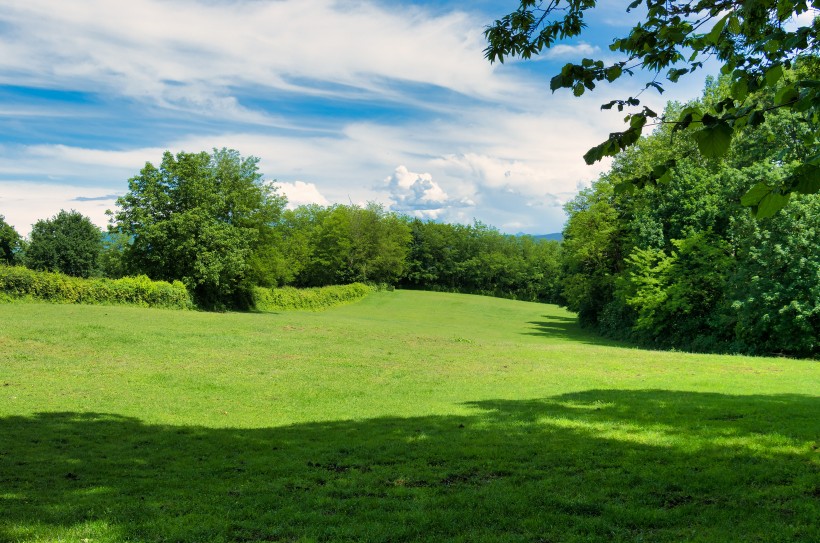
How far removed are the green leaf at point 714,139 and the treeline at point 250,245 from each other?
50.7 metres

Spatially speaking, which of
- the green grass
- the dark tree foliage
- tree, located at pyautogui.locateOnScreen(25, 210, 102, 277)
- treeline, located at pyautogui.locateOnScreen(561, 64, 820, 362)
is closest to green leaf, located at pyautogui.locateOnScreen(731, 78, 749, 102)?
the green grass

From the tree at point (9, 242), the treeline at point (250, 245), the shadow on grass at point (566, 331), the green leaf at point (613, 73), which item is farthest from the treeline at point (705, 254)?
the tree at point (9, 242)

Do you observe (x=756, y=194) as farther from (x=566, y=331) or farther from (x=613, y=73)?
(x=566, y=331)

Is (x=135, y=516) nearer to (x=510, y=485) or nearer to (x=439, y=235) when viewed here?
(x=510, y=485)

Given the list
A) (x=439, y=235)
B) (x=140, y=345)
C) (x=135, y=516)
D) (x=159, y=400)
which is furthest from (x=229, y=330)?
(x=439, y=235)

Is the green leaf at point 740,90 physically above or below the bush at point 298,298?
above

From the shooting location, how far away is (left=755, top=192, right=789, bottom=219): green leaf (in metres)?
3.50

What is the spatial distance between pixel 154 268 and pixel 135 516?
51778 millimetres

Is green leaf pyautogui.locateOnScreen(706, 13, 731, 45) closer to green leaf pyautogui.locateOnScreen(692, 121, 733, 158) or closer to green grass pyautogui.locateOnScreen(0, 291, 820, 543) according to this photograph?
green leaf pyautogui.locateOnScreen(692, 121, 733, 158)

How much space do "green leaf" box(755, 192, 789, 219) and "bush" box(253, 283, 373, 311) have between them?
5846 cm

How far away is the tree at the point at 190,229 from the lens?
51219mm

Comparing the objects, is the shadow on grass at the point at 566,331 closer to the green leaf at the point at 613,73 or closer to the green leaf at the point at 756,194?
the green leaf at the point at 613,73

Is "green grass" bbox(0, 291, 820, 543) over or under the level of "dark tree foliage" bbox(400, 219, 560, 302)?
under

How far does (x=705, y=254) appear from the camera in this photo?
36.0 m
